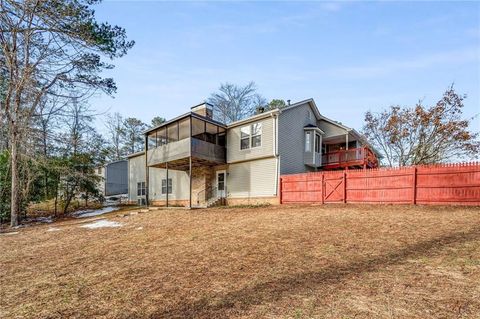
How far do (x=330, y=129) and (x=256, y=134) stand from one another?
274 inches

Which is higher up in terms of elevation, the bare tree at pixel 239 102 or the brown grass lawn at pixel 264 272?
the bare tree at pixel 239 102

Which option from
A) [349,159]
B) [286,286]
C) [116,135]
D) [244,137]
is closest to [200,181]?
[244,137]

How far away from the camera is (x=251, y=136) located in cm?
1714

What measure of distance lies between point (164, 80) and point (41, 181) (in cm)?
1291

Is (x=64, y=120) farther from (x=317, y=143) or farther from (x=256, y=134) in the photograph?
(x=317, y=143)

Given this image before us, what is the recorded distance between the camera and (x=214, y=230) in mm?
8992

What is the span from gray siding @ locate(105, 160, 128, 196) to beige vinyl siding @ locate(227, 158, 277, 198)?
67.4 feet

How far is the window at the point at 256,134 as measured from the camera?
16.8 m

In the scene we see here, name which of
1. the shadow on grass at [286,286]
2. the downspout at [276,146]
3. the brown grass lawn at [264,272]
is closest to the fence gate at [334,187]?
the downspout at [276,146]

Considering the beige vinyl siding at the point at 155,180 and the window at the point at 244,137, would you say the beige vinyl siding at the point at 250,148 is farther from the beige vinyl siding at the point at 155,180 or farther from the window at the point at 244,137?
the beige vinyl siding at the point at 155,180

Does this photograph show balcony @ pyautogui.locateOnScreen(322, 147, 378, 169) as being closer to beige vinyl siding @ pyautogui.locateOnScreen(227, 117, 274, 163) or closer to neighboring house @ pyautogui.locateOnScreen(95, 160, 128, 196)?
beige vinyl siding @ pyautogui.locateOnScreen(227, 117, 274, 163)

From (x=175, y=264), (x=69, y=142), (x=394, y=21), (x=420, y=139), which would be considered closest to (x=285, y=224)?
(x=175, y=264)

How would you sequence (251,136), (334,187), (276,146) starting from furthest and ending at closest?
(251,136)
(276,146)
(334,187)

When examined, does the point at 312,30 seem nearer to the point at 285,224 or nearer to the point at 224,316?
the point at 285,224
